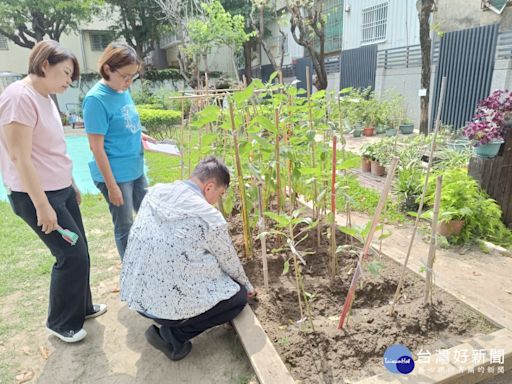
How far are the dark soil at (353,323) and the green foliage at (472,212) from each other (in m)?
1.01

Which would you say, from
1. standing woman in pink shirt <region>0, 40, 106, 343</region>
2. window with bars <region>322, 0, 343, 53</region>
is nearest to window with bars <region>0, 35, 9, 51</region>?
window with bars <region>322, 0, 343, 53</region>

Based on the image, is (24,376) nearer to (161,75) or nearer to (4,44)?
(161,75)

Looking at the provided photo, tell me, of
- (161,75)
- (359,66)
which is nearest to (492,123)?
(359,66)

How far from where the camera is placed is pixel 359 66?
39.5 ft

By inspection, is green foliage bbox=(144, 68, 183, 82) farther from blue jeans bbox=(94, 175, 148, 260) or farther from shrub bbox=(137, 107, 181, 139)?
blue jeans bbox=(94, 175, 148, 260)

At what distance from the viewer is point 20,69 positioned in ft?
67.2

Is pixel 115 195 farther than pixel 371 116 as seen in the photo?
No

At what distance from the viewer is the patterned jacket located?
1.82 metres

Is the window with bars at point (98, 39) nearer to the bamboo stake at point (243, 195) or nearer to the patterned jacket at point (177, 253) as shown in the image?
the bamboo stake at point (243, 195)

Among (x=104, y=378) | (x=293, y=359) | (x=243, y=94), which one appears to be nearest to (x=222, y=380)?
(x=293, y=359)

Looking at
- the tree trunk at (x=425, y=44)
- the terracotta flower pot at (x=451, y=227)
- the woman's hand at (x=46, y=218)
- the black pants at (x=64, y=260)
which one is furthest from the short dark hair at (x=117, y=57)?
the tree trunk at (x=425, y=44)

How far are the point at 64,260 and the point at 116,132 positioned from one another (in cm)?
80

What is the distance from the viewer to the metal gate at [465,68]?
7348mm

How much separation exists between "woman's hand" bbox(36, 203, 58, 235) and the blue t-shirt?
0.54 metres
